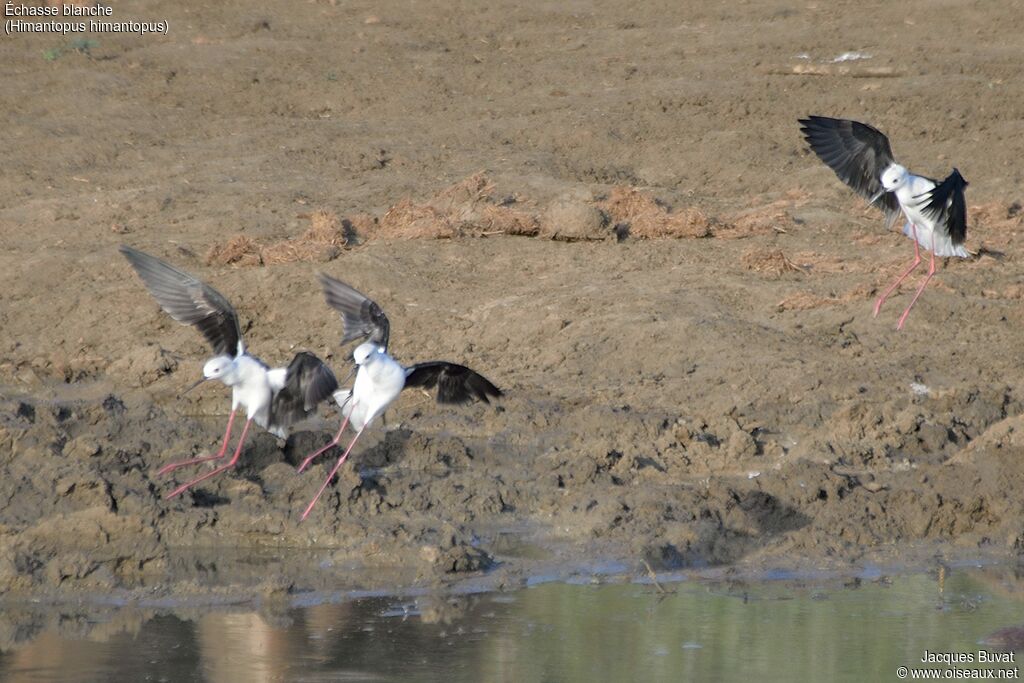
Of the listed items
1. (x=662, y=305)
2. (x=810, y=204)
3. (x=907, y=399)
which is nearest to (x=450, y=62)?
(x=810, y=204)

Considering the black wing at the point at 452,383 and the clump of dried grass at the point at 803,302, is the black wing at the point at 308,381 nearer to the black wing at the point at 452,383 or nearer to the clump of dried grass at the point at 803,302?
the black wing at the point at 452,383

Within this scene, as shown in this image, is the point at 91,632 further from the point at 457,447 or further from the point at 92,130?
the point at 92,130

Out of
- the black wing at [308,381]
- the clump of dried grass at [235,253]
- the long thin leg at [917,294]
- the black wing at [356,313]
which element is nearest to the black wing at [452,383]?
the black wing at [356,313]

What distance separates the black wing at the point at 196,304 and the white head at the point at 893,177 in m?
5.05

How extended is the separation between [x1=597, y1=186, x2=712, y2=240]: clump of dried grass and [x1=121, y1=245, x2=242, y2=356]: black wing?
5.16 meters

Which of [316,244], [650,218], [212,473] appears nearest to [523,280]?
[650,218]

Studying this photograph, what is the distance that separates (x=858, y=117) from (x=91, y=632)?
12034 millimetres

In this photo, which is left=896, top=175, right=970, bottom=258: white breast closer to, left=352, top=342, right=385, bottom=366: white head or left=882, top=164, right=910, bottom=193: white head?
left=882, top=164, right=910, bottom=193: white head

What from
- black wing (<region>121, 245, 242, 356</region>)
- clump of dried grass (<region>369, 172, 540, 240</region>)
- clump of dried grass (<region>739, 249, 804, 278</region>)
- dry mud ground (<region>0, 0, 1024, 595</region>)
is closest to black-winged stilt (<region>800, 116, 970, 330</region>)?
dry mud ground (<region>0, 0, 1024, 595</region>)

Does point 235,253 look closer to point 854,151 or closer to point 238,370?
point 238,370

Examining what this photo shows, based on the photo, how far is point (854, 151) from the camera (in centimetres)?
1159

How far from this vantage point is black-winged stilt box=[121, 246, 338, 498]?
9.12 metres

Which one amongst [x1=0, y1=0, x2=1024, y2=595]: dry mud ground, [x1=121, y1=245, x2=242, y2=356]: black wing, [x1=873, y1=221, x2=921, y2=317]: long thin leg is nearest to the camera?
[x1=0, y1=0, x2=1024, y2=595]: dry mud ground

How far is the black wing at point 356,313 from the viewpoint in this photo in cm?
920
